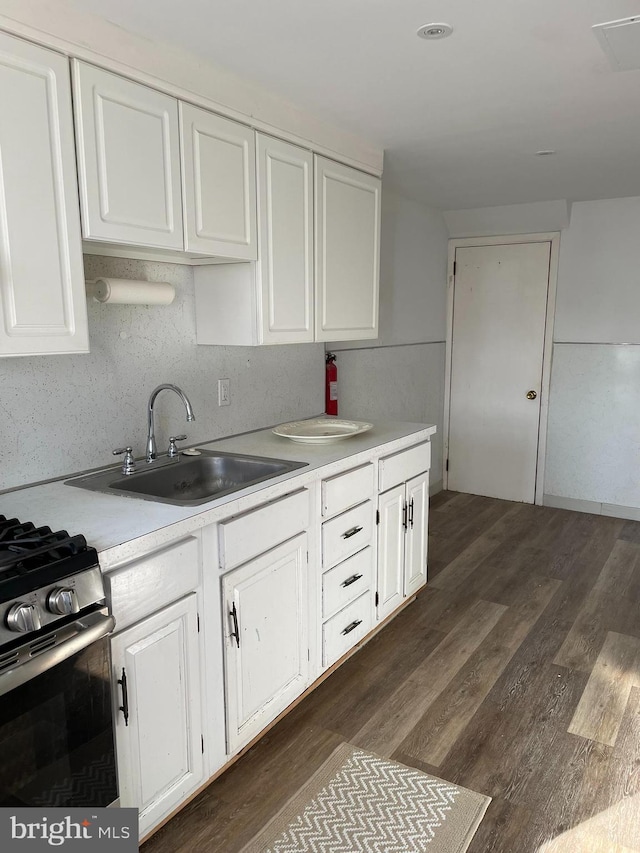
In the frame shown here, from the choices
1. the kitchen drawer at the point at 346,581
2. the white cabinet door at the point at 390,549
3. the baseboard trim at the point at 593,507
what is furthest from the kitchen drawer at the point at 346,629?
the baseboard trim at the point at 593,507

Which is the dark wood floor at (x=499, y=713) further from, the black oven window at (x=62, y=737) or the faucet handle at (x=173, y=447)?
the faucet handle at (x=173, y=447)

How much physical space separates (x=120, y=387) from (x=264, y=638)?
1.03 metres

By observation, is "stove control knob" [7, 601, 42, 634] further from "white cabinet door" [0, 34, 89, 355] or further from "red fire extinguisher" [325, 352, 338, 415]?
"red fire extinguisher" [325, 352, 338, 415]

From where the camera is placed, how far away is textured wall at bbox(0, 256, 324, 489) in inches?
78.6

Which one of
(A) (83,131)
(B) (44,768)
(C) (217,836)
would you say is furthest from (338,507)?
(A) (83,131)

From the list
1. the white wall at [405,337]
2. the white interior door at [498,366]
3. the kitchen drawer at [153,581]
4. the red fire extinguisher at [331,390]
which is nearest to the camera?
the kitchen drawer at [153,581]

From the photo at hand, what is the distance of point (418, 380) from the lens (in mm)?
4781

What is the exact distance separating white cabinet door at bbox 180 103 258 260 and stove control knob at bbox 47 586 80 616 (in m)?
1.21

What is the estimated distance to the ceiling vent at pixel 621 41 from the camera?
179cm

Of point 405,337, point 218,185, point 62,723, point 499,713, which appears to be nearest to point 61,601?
point 62,723

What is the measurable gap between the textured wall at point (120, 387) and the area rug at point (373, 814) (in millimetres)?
1303

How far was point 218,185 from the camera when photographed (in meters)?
2.20

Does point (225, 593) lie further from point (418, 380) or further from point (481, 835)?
→ point (418, 380)

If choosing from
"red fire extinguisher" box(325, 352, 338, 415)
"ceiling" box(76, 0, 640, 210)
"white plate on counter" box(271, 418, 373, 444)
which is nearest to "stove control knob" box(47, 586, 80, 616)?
"white plate on counter" box(271, 418, 373, 444)
